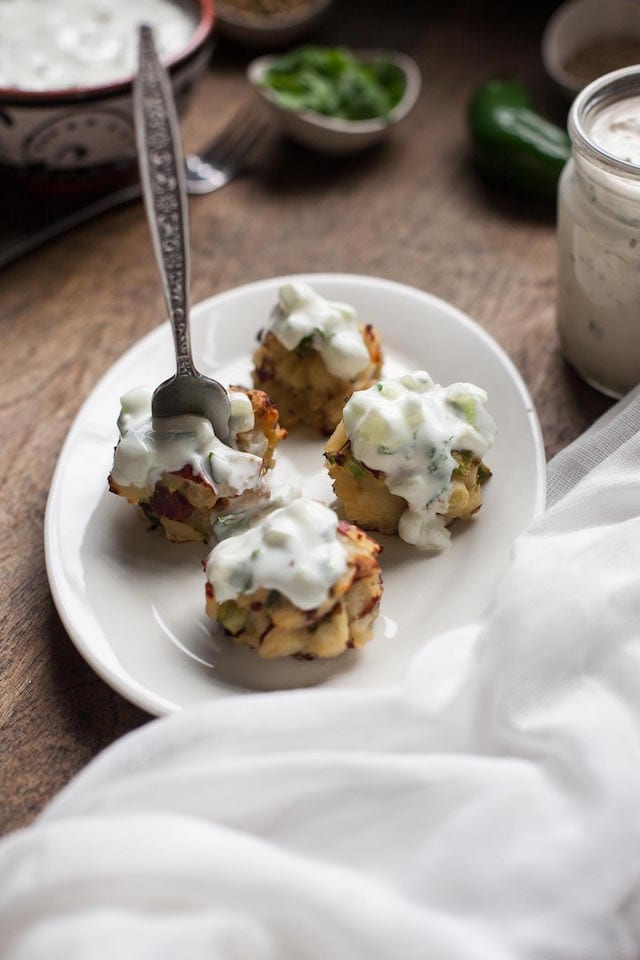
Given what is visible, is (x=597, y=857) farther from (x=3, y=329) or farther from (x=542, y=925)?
(x=3, y=329)

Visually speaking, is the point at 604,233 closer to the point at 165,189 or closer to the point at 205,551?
the point at 165,189

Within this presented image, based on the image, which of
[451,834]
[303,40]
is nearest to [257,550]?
[451,834]

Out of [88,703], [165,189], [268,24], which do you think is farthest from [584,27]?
[88,703]

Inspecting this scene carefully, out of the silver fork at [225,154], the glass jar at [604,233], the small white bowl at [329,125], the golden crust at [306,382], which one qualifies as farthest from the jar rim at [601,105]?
the silver fork at [225,154]

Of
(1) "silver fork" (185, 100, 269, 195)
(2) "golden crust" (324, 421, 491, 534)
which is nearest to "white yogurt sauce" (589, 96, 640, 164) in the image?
(2) "golden crust" (324, 421, 491, 534)

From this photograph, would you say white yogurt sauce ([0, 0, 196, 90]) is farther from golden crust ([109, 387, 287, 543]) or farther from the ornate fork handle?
golden crust ([109, 387, 287, 543])

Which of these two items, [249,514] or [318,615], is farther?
[249,514]

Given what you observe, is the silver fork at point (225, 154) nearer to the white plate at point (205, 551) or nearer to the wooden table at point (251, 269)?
the wooden table at point (251, 269)
